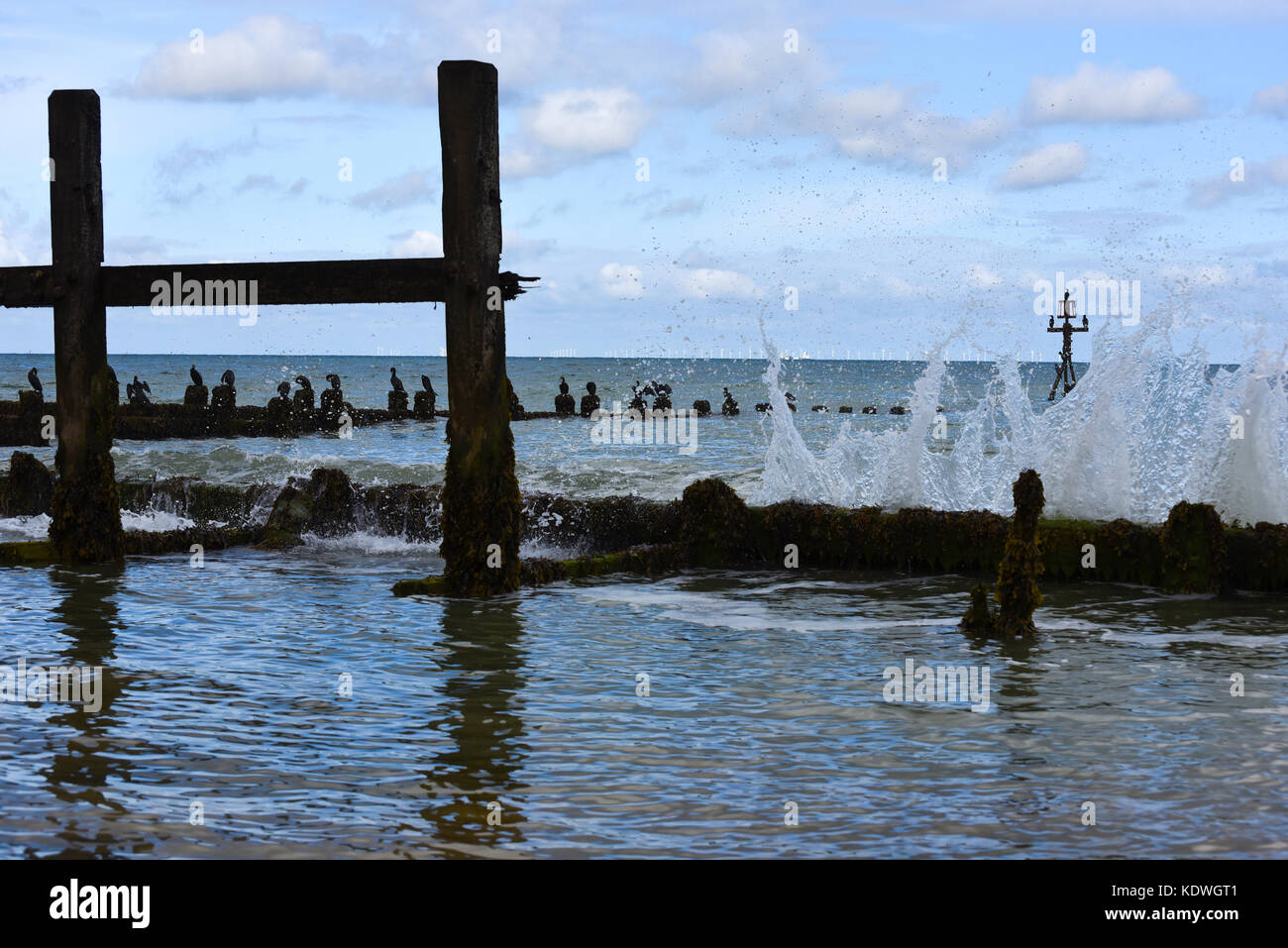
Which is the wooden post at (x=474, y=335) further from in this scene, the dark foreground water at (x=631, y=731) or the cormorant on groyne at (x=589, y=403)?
the cormorant on groyne at (x=589, y=403)

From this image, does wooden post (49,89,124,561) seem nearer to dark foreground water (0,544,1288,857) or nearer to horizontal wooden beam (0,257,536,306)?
horizontal wooden beam (0,257,536,306)

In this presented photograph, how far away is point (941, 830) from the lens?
18.8 feet

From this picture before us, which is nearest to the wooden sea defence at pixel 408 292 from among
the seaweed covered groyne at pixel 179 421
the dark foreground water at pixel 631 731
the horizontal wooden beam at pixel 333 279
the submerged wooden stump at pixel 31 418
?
the horizontal wooden beam at pixel 333 279

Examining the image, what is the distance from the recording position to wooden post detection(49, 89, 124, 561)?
12414 mm

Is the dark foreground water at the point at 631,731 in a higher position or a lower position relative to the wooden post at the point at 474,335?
lower

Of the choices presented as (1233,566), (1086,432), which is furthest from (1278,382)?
(1233,566)

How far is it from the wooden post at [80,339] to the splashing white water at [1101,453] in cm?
704

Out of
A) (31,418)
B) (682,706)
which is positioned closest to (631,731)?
(682,706)

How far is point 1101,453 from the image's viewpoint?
14.2 m

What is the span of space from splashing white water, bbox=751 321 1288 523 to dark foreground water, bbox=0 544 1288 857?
2.48 metres

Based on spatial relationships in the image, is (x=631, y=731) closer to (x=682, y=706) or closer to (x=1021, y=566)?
→ (x=682, y=706)

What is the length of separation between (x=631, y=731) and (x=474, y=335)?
4.67 metres

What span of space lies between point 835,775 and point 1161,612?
5688 mm

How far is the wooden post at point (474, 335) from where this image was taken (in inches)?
426
